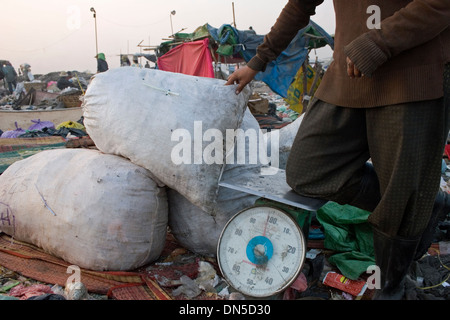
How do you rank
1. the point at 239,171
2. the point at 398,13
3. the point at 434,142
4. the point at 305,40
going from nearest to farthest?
the point at 398,13, the point at 434,142, the point at 239,171, the point at 305,40

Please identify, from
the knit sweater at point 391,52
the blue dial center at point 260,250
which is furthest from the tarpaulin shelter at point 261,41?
the blue dial center at point 260,250

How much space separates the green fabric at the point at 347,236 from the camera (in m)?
1.83

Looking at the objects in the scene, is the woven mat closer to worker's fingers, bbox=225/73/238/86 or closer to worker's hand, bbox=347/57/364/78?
worker's fingers, bbox=225/73/238/86

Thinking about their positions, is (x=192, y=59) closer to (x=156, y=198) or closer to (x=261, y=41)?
(x=261, y=41)

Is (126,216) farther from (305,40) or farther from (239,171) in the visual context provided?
(305,40)

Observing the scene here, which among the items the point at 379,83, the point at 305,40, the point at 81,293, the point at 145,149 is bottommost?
the point at 81,293

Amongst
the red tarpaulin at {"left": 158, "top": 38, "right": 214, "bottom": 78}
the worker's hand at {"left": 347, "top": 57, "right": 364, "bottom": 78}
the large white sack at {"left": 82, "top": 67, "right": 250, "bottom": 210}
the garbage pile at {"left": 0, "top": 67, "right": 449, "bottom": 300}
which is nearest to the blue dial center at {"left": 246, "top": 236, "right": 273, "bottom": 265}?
the garbage pile at {"left": 0, "top": 67, "right": 449, "bottom": 300}

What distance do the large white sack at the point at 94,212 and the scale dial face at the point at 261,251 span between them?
1.74ft

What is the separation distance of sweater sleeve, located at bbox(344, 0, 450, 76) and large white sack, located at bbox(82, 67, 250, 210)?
0.85 metres

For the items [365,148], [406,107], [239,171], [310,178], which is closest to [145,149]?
[239,171]

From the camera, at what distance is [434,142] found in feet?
4.07

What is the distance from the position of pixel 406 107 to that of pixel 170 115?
113 cm

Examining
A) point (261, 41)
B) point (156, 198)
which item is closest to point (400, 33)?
point (156, 198)

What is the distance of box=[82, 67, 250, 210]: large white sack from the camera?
1.77m
